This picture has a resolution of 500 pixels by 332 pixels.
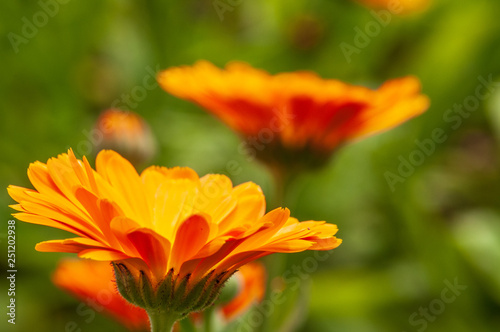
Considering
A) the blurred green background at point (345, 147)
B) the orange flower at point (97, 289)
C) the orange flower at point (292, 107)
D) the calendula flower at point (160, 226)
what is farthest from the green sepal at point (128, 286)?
the blurred green background at point (345, 147)

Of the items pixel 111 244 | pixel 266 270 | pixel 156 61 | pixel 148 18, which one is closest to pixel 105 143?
pixel 266 270

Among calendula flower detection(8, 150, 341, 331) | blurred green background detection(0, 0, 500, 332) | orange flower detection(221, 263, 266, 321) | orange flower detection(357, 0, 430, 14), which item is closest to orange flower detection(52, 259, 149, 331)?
orange flower detection(221, 263, 266, 321)

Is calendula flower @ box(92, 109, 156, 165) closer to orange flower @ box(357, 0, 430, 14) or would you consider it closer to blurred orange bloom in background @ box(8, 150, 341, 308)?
blurred orange bloom in background @ box(8, 150, 341, 308)

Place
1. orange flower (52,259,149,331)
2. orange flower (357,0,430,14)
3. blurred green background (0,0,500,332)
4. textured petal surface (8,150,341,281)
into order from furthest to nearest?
orange flower (357,0,430,14) → blurred green background (0,0,500,332) → orange flower (52,259,149,331) → textured petal surface (8,150,341,281)

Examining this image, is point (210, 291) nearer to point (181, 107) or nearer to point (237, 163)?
point (237, 163)

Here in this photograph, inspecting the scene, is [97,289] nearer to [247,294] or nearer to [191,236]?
[247,294]
